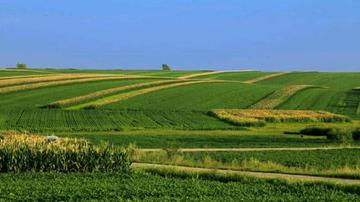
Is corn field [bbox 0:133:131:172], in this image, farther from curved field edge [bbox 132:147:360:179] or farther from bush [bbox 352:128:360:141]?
bush [bbox 352:128:360:141]

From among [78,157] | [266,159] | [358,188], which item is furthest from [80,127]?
[358,188]

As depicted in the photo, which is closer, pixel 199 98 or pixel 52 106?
pixel 52 106

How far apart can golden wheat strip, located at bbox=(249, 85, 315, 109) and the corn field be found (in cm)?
5011

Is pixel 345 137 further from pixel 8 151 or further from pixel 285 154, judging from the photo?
pixel 8 151

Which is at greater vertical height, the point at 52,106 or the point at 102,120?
the point at 52,106

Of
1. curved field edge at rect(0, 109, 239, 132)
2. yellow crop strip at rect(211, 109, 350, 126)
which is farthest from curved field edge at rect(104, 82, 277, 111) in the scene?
yellow crop strip at rect(211, 109, 350, 126)

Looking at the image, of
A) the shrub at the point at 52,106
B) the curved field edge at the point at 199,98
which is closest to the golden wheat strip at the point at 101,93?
the shrub at the point at 52,106

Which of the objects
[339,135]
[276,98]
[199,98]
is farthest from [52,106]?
[339,135]

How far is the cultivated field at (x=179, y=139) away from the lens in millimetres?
19859

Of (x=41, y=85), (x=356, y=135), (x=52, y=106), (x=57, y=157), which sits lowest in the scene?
(x=356, y=135)

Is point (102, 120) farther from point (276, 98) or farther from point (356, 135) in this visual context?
point (276, 98)

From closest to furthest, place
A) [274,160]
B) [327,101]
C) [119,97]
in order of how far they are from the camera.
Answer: [274,160] → [119,97] → [327,101]

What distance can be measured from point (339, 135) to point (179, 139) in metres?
14.9

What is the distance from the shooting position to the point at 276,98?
83625 mm
